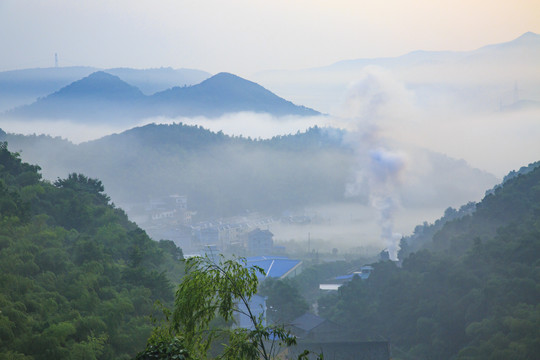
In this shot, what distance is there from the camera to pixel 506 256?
95.7 ft

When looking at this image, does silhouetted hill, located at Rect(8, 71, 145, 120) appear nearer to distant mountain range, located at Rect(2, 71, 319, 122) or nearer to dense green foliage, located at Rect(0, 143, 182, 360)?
distant mountain range, located at Rect(2, 71, 319, 122)

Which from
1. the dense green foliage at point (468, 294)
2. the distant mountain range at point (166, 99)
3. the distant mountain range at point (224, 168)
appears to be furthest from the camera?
the distant mountain range at point (166, 99)

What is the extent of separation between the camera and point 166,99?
522 ft

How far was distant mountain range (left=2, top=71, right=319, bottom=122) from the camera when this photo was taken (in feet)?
492

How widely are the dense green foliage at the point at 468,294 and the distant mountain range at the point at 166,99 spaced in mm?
119660

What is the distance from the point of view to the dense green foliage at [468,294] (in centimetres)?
2370

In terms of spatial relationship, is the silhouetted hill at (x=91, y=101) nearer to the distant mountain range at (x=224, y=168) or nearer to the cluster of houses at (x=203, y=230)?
the distant mountain range at (x=224, y=168)

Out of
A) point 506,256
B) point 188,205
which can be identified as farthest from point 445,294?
point 188,205

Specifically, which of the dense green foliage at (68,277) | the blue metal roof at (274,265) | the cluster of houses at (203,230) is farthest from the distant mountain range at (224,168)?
the dense green foliage at (68,277)

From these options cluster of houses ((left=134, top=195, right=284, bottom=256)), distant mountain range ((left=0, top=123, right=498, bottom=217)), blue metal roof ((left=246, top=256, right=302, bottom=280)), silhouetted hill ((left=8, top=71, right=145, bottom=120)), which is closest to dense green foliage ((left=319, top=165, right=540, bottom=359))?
blue metal roof ((left=246, top=256, right=302, bottom=280))

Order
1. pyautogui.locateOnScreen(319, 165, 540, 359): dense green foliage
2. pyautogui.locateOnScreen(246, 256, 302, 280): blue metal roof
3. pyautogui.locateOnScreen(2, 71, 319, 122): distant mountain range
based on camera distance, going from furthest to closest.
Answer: pyautogui.locateOnScreen(2, 71, 319, 122): distant mountain range
pyautogui.locateOnScreen(246, 256, 302, 280): blue metal roof
pyautogui.locateOnScreen(319, 165, 540, 359): dense green foliage

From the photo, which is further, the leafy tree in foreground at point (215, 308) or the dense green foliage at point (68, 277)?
the dense green foliage at point (68, 277)

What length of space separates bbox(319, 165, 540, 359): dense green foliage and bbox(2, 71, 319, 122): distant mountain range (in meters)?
120

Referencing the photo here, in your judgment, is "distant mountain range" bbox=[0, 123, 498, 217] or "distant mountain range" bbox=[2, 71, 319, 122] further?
"distant mountain range" bbox=[2, 71, 319, 122]
